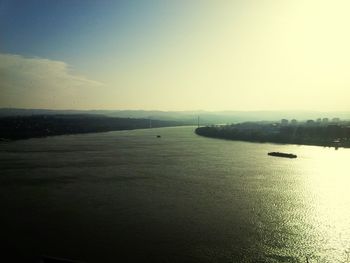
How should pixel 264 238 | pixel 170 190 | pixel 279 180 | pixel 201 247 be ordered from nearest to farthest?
pixel 201 247, pixel 264 238, pixel 170 190, pixel 279 180

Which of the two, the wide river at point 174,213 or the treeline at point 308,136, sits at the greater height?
the treeline at point 308,136

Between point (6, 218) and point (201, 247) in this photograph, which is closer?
point (201, 247)

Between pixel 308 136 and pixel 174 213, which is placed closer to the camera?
pixel 174 213

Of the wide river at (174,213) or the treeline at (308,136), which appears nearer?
the wide river at (174,213)

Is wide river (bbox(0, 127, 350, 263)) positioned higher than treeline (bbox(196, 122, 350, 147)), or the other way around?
treeline (bbox(196, 122, 350, 147))

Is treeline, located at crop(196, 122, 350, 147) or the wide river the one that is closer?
the wide river

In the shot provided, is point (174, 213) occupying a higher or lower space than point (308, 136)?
lower

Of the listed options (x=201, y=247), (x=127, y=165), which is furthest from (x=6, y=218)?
(x=127, y=165)

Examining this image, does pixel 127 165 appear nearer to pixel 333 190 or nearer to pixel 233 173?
pixel 233 173
